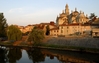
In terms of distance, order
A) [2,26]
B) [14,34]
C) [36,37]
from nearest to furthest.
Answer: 1. [36,37]
2. [14,34]
3. [2,26]

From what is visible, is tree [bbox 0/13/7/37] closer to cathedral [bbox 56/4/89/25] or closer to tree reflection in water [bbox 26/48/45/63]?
cathedral [bbox 56/4/89/25]

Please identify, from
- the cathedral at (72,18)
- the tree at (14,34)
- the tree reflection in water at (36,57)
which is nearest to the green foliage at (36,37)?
the tree at (14,34)

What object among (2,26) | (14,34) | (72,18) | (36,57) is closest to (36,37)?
(14,34)

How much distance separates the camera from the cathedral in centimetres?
6469

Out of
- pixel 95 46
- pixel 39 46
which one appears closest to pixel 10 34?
pixel 39 46

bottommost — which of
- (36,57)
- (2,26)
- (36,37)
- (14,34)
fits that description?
(36,57)

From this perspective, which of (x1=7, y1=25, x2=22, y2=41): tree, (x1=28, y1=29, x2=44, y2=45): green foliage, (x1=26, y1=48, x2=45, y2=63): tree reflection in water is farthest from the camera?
(x1=7, y1=25, x2=22, y2=41): tree

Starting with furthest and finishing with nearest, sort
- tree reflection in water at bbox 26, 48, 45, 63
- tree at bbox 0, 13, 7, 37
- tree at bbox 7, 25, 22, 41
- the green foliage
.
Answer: tree at bbox 0, 13, 7, 37
tree at bbox 7, 25, 22, 41
the green foliage
tree reflection in water at bbox 26, 48, 45, 63

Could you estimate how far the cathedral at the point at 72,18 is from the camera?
212ft

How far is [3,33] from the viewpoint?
6278 centimetres

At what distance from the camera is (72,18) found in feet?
231

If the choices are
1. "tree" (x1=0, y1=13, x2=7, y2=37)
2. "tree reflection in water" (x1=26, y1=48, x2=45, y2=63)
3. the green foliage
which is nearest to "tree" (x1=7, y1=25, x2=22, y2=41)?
the green foliage

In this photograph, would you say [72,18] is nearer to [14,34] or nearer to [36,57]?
[14,34]

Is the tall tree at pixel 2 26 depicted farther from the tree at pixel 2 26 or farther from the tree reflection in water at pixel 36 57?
the tree reflection in water at pixel 36 57
